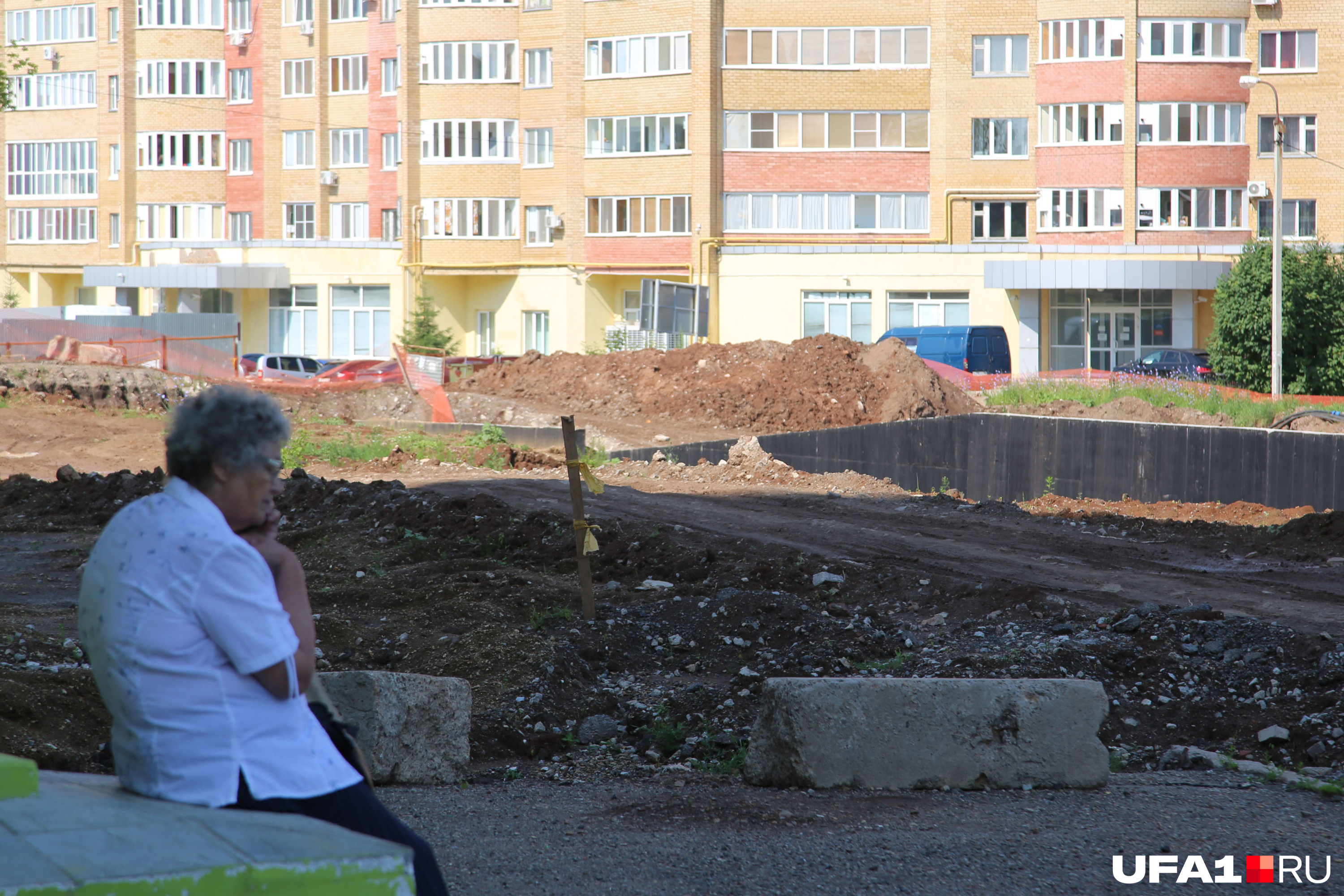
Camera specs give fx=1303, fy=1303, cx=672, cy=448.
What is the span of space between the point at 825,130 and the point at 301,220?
2257cm

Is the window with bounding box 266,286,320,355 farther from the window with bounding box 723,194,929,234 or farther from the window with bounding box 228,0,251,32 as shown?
the window with bounding box 723,194,929,234

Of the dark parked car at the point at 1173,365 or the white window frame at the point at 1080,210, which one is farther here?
the white window frame at the point at 1080,210

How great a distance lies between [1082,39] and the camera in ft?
141

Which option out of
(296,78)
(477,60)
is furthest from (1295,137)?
(296,78)

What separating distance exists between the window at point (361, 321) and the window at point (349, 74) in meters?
8.20

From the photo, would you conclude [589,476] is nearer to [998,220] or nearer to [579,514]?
[579,514]

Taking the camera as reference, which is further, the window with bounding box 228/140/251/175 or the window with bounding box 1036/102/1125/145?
the window with bounding box 228/140/251/175

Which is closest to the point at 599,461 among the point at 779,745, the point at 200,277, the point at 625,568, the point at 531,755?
the point at 625,568

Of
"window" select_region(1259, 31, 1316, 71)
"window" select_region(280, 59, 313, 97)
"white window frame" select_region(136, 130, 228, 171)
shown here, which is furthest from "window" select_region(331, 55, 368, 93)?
"window" select_region(1259, 31, 1316, 71)

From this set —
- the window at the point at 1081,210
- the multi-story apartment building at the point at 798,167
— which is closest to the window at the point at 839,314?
the multi-story apartment building at the point at 798,167

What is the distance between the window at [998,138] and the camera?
144ft

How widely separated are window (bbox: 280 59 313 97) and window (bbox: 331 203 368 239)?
472 centimetres

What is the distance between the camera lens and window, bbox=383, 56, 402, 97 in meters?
50.9

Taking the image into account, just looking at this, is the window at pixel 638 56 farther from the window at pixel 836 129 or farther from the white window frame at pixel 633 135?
the window at pixel 836 129
